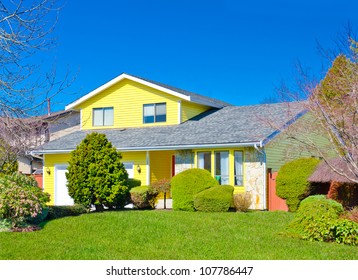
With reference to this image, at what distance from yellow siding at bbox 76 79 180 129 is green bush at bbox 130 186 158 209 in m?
6.28

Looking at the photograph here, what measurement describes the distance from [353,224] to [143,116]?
1615cm

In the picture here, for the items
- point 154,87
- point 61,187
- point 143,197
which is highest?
point 154,87

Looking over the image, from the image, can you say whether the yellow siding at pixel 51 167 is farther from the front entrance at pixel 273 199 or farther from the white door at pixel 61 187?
the front entrance at pixel 273 199

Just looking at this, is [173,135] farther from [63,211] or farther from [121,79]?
[63,211]

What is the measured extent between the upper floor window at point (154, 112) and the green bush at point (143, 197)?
6571 millimetres

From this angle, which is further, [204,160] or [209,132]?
[209,132]

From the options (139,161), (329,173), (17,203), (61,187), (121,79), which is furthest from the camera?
(121,79)

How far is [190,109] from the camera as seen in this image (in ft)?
84.4

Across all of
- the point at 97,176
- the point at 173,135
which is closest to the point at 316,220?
the point at 97,176

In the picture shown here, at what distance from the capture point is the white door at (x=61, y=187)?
80.9ft

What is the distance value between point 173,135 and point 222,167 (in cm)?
343

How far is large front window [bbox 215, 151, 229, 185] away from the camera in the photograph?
20297mm

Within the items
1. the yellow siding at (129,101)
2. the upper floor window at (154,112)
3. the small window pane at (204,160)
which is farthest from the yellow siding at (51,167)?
the small window pane at (204,160)
